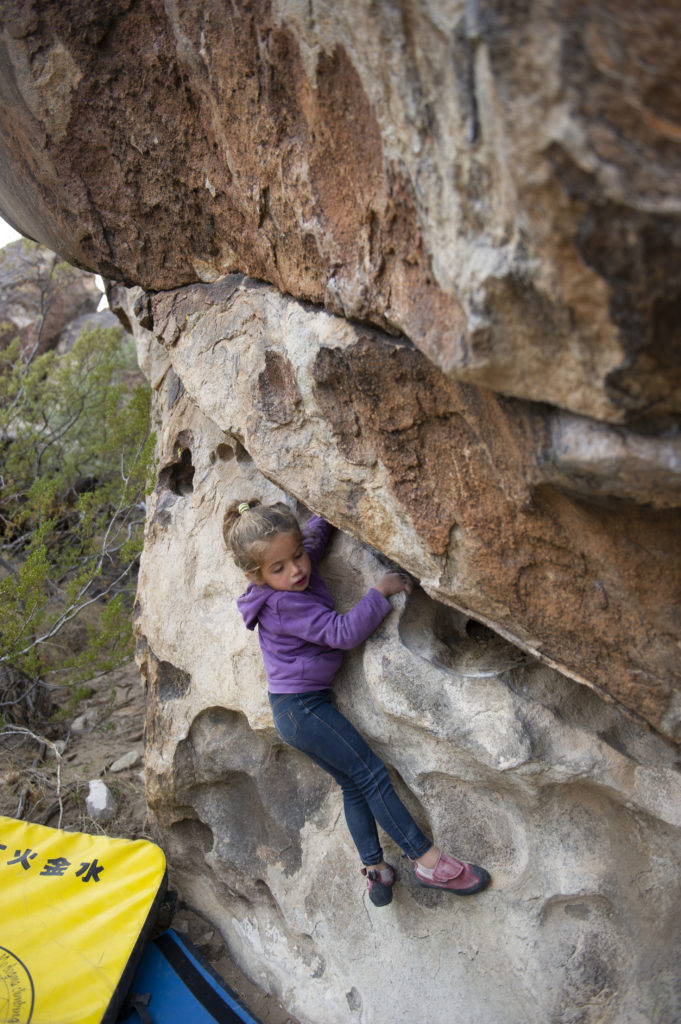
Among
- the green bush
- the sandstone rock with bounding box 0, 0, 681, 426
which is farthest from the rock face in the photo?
the green bush

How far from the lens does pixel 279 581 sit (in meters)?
2.29

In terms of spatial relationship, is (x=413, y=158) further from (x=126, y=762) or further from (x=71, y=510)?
(x=71, y=510)

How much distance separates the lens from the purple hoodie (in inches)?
86.0

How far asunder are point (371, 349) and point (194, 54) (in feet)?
2.84

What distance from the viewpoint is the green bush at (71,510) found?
384cm

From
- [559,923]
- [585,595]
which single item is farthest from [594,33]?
[559,923]

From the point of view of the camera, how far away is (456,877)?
2203mm

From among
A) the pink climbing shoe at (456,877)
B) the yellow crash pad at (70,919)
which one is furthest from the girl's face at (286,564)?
the yellow crash pad at (70,919)

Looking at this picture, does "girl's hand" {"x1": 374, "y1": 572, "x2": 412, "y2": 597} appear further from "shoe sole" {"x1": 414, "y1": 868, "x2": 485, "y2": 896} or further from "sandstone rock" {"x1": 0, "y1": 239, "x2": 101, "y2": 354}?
"sandstone rock" {"x1": 0, "y1": 239, "x2": 101, "y2": 354}

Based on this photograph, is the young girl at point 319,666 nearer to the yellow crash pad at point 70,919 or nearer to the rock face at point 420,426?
the rock face at point 420,426

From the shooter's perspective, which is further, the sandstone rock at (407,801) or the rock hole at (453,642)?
the rock hole at (453,642)

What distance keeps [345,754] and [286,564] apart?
606mm

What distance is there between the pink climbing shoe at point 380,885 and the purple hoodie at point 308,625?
24.8 inches

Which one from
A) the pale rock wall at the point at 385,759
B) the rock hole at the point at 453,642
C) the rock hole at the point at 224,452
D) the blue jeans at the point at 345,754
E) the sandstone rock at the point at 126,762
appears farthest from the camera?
the sandstone rock at the point at 126,762
